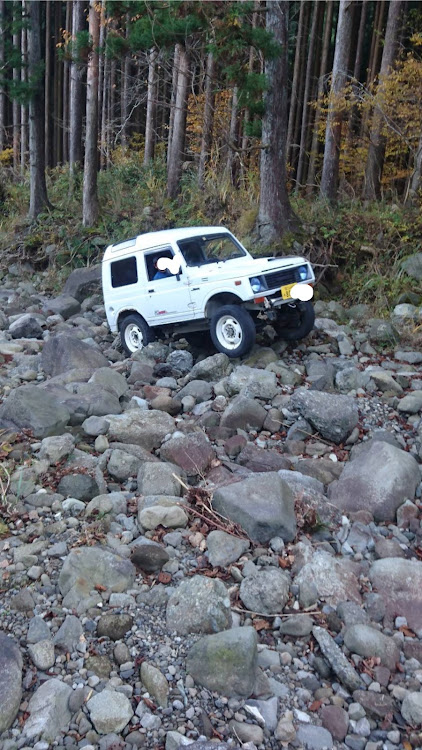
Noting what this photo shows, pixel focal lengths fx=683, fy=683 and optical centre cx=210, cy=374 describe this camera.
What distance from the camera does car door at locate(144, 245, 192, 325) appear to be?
10602 mm

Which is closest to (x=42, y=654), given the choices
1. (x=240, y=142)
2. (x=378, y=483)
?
(x=378, y=483)

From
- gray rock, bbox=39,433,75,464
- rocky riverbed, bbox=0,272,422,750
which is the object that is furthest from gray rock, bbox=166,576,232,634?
gray rock, bbox=39,433,75,464

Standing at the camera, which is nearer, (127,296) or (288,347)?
(288,347)

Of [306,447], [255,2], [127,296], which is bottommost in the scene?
[306,447]

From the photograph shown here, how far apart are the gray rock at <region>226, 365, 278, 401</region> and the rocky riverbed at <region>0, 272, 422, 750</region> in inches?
1.2

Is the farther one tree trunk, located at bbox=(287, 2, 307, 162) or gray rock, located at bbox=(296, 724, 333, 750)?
tree trunk, located at bbox=(287, 2, 307, 162)

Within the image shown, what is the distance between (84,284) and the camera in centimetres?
1630

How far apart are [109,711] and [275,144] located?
12.6 m

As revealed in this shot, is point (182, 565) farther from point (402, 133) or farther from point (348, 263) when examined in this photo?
point (402, 133)

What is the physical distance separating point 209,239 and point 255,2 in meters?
6.17

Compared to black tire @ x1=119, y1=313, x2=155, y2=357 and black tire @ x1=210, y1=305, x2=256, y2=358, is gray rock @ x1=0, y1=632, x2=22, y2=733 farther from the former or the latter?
black tire @ x1=119, y1=313, x2=155, y2=357

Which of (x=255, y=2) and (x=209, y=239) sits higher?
(x=255, y=2)

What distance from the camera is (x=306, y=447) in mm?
7750

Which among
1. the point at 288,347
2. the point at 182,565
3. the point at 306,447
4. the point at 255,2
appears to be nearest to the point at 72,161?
the point at 255,2
